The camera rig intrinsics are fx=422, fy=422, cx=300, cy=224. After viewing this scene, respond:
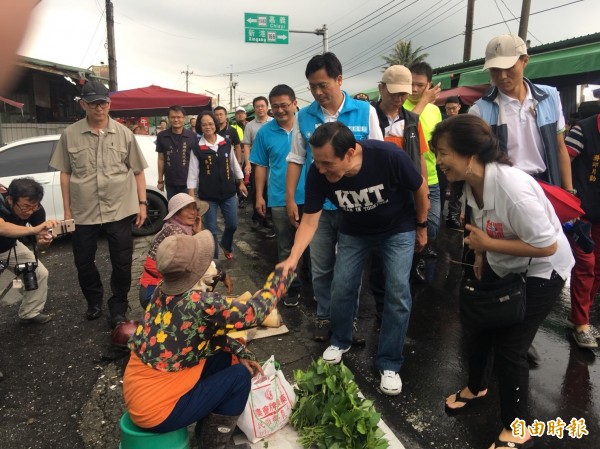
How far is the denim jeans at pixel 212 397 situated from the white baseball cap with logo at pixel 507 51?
7.81ft

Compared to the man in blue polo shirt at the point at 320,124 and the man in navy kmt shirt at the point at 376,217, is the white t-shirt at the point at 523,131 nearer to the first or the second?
the man in navy kmt shirt at the point at 376,217

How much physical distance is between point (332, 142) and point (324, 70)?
87 cm

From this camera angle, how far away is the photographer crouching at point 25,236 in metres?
3.32

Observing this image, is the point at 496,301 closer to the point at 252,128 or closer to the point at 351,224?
the point at 351,224

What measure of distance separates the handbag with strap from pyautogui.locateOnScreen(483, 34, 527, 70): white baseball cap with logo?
139 cm

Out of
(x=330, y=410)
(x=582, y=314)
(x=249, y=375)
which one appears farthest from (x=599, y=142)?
(x=249, y=375)

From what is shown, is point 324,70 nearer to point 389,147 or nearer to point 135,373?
point 389,147

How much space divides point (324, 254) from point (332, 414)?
4.62 feet

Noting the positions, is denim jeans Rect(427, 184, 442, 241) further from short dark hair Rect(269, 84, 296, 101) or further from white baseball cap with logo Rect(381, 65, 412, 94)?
short dark hair Rect(269, 84, 296, 101)

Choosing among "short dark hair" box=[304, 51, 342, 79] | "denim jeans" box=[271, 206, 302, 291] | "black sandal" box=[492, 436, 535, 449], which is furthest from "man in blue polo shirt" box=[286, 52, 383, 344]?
"black sandal" box=[492, 436, 535, 449]

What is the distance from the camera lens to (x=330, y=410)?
218cm

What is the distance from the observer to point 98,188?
3.60 metres

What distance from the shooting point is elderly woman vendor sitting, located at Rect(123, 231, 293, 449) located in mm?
1864

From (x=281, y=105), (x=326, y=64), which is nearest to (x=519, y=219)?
(x=326, y=64)
